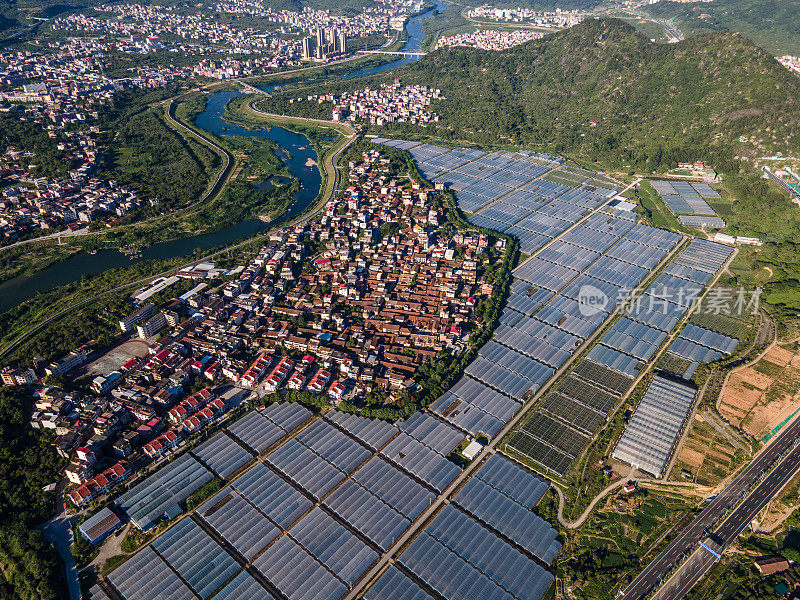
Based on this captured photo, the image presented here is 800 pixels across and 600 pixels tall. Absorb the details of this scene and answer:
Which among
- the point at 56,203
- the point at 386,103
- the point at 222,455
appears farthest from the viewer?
the point at 386,103

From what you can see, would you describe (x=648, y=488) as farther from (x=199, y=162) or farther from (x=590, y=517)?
(x=199, y=162)

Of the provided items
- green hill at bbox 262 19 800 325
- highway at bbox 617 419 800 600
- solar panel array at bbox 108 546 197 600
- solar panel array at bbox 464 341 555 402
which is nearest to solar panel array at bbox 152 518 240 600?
solar panel array at bbox 108 546 197 600

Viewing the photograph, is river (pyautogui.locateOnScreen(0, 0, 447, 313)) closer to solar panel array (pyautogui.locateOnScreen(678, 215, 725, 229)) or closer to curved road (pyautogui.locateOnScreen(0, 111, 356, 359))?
curved road (pyautogui.locateOnScreen(0, 111, 356, 359))

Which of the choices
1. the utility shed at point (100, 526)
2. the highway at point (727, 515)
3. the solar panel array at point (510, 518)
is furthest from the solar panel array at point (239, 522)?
the highway at point (727, 515)

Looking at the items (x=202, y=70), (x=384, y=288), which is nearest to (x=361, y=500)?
(x=384, y=288)

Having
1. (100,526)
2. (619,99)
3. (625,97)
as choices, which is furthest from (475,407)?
(625,97)

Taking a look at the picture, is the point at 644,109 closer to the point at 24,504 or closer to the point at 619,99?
the point at 619,99
